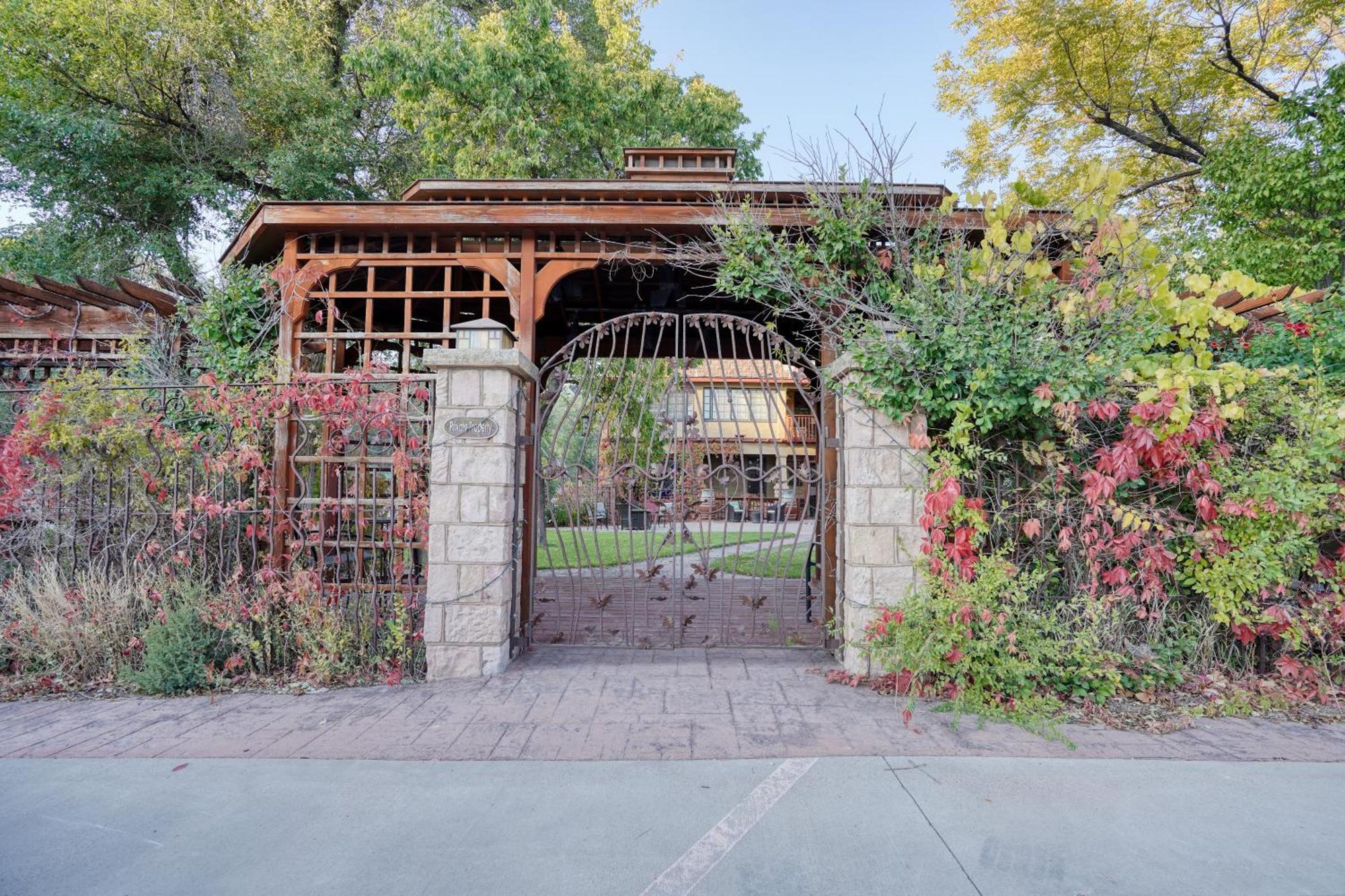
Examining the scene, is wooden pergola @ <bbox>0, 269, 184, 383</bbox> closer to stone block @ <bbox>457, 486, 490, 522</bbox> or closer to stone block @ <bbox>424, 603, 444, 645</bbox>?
stone block @ <bbox>457, 486, 490, 522</bbox>

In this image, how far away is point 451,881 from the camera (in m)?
2.19

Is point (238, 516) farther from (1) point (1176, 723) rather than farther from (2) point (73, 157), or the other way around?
(2) point (73, 157)

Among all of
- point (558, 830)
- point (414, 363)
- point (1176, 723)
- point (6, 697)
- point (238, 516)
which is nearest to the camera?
point (558, 830)

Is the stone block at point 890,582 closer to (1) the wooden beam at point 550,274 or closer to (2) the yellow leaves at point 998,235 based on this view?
(2) the yellow leaves at point 998,235

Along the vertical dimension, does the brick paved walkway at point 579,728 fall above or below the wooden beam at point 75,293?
below

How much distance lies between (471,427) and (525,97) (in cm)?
996

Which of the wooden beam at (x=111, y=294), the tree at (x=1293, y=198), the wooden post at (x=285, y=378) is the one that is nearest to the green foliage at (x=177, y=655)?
the wooden post at (x=285, y=378)

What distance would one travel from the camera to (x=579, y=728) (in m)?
3.46

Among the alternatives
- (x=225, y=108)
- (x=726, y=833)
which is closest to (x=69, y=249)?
(x=225, y=108)

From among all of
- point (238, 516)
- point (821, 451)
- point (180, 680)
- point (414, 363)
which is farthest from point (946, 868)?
point (414, 363)

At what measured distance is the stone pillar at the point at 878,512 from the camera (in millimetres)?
4137

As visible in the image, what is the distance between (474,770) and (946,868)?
6.44 feet

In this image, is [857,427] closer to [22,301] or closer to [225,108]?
[22,301]

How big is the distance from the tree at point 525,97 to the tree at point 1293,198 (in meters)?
9.02
